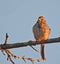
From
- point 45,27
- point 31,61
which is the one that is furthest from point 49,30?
point 31,61

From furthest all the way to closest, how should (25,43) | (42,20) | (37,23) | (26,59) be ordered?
(42,20) → (37,23) → (26,59) → (25,43)

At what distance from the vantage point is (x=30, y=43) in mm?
2086

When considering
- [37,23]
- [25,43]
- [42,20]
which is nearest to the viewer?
[25,43]

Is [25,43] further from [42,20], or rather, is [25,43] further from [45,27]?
[42,20]

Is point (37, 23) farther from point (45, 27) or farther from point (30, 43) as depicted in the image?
point (30, 43)

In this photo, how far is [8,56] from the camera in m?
2.21

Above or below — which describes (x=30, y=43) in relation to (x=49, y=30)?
above

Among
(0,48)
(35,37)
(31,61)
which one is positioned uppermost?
(0,48)

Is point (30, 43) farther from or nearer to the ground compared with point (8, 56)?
farther from the ground

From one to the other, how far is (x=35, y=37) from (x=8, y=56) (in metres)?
4.45

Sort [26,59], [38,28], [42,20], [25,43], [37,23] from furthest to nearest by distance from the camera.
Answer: [42,20]
[37,23]
[38,28]
[26,59]
[25,43]

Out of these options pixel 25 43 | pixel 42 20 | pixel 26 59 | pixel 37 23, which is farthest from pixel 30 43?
pixel 42 20

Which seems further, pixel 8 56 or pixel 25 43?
pixel 8 56

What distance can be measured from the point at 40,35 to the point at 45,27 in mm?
279
